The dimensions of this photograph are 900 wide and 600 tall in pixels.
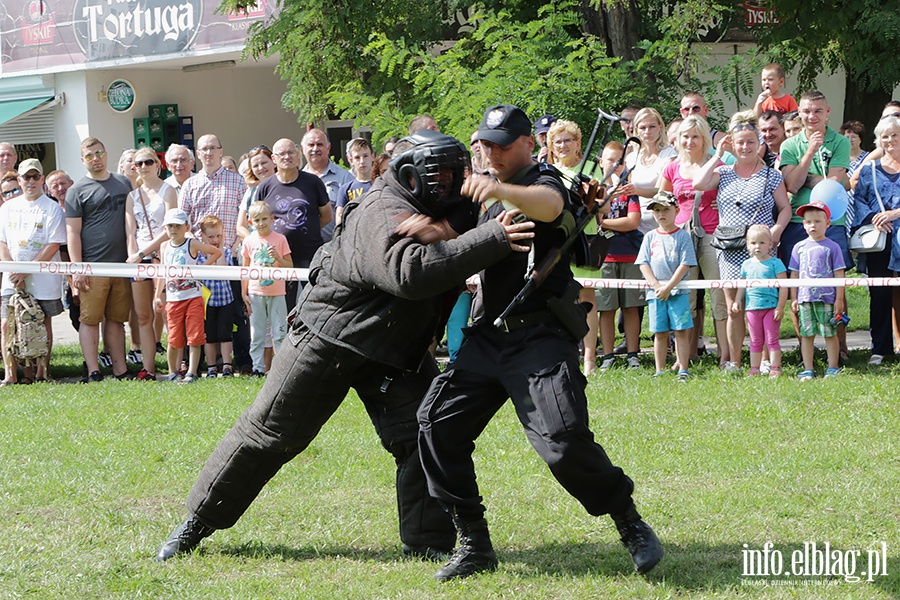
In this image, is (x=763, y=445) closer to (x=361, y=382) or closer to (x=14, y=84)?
(x=361, y=382)

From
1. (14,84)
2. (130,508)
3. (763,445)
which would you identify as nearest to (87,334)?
(130,508)

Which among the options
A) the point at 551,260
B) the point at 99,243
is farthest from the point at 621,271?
the point at 551,260

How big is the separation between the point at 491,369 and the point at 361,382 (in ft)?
2.23

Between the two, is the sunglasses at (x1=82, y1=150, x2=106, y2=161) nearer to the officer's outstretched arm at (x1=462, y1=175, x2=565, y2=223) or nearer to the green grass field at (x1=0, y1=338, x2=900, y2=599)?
the green grass field at (x1=0, y1=338, x2=900, y2=599)

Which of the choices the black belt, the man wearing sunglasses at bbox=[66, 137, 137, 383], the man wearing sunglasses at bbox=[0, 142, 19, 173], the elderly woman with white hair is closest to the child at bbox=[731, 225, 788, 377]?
the elderly woman with white hair

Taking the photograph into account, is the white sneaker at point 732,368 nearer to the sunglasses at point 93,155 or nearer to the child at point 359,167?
the child at point 359,167

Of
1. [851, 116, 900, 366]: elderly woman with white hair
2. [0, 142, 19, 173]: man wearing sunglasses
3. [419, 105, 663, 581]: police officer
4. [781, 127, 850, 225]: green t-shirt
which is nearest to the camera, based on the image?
[419, 105, 663, 581]: police officer

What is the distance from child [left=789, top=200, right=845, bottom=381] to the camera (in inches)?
350

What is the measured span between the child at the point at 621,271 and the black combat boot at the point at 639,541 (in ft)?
15.9

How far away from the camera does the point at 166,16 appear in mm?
19781

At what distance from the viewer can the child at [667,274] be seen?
9.14 metres

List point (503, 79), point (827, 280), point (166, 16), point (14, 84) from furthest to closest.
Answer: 1. point (14, 84)
2. point (166, 16)
3. point (503, 79)
4. point (827, 280)

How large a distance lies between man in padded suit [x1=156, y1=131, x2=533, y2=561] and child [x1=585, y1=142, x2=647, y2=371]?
4417mm

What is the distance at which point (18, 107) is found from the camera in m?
22.5
